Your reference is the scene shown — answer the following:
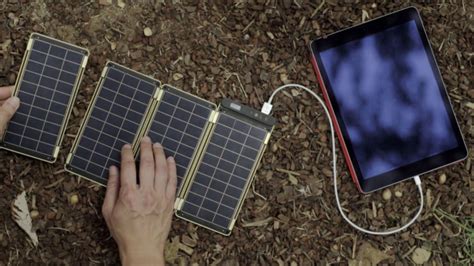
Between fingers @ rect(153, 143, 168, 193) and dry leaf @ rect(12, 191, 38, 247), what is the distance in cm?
53

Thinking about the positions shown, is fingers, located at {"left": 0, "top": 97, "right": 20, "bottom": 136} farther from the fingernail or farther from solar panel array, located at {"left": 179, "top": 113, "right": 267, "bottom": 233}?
solar panel array, located at {"left": 179, "top": 113, "right": 267, "bottom": 233}

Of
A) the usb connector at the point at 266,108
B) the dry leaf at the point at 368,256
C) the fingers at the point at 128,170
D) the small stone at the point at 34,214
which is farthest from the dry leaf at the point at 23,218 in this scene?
the dry leaf at the point at 368,256

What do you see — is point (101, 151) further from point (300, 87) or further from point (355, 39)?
point (355, 39)

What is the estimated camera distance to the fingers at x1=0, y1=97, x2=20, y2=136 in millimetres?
2158

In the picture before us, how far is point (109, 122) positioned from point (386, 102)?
1098 millimetres

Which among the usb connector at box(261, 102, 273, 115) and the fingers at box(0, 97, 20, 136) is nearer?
the fingers at box(0, 97, 20, 136)

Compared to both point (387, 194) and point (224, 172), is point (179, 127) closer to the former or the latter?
point (224, 172)

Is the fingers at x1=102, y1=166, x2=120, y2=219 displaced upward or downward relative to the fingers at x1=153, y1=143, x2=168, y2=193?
downward

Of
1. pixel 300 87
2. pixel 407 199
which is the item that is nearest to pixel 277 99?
pixel 300 87

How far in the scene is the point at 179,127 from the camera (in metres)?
2.24

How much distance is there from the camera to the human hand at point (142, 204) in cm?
217

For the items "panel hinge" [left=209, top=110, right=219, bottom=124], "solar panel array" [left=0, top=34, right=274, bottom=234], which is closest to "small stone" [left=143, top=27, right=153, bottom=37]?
"solar panel array" [left=0, top=34, right=274, bottom=234]

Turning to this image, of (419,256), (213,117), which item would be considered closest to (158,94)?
(213,117)

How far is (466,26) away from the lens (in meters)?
2.42
